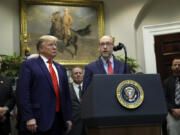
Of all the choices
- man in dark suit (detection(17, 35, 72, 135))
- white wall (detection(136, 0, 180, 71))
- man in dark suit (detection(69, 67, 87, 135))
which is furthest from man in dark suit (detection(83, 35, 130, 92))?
white wall (detection(136, 0, 180, 71))

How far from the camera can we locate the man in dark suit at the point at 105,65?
280 cm

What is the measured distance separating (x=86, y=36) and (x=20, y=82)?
4.01 metres

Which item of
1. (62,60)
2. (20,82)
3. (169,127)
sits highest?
(62,60)

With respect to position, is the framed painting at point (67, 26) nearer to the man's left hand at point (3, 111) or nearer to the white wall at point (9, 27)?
the white wall at point (9, 27)

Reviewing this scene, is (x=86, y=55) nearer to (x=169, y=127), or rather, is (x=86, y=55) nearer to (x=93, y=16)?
(x=93, y=16)

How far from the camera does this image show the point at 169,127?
4504 millimetres

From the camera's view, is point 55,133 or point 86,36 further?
point 86,36

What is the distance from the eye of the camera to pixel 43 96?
102 inches

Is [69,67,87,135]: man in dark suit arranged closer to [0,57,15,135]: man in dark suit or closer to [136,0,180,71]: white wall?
[0,57,15,135]: man in dark suit

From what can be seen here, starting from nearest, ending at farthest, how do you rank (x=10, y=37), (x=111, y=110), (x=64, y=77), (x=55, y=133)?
(x=111, y=110), (x=55, y=133), (x=64, y=77), (x=10, y=37)

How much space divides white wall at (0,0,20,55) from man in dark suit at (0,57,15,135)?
257 cm

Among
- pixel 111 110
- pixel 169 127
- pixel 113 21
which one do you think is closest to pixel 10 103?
pixel 111 110

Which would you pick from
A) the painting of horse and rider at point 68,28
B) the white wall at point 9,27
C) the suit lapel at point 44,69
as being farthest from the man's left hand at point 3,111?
the painting of horse and rider at point 68,28

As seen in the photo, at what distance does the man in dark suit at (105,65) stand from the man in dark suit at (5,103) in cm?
98
